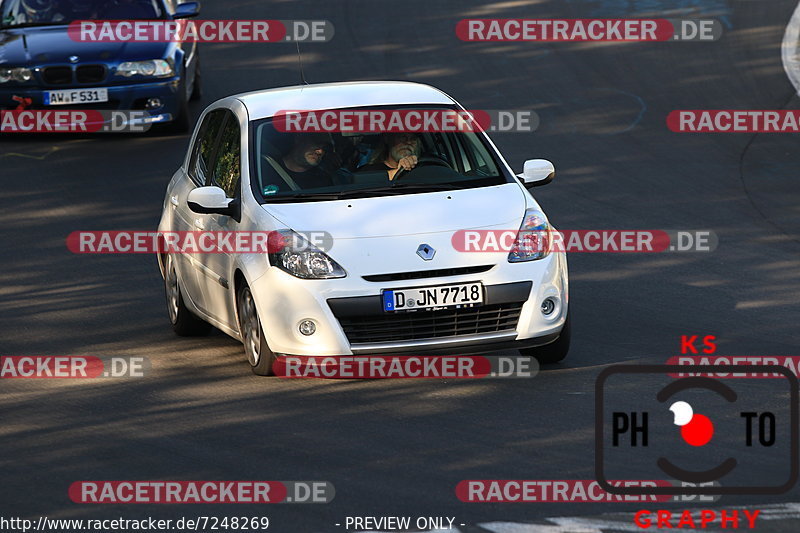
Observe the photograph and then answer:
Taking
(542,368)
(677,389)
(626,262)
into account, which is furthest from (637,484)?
(626,262)

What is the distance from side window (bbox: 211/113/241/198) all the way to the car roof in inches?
6.7

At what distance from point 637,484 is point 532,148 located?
1013cm

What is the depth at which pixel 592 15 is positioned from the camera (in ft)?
76.5

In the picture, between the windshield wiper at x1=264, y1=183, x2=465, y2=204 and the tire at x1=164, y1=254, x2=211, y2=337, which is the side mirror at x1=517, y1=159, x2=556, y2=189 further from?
the tire at x1=164, y1=254, x2=211, y2=337

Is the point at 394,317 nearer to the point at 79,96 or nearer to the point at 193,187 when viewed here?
the point at 193,187

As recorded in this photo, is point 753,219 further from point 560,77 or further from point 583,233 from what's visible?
point 560,77

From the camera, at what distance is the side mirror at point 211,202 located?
9.90m

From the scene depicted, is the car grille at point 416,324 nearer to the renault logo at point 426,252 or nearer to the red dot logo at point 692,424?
the renault logo at point 426,252

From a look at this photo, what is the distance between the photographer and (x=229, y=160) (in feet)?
34.4

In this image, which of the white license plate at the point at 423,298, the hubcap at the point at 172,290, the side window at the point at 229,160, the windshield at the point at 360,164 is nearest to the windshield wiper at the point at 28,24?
the hubcap at the point at 172,290

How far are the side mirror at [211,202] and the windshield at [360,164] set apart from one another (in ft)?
0.63

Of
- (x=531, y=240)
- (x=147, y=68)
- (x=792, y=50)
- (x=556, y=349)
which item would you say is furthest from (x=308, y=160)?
(x=792, y=50)

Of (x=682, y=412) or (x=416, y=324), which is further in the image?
(x=416, y=324)

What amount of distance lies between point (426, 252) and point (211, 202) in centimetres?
156
